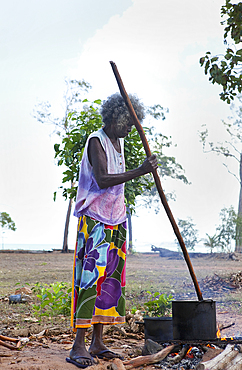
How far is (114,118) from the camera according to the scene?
2619 mm

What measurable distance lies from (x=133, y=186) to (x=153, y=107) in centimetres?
1437

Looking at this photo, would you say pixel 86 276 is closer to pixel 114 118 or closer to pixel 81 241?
pixel 81 241

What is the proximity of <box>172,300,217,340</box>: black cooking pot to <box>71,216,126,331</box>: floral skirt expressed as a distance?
41 centimetres

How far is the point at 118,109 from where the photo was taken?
260cm

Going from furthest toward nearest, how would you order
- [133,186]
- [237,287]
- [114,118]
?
[237,287] < [133,186] < [114,118]

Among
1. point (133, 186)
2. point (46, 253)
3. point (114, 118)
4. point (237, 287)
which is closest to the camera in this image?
point (114, 118)

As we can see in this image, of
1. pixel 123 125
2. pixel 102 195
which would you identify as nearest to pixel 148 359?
pixel 102 195

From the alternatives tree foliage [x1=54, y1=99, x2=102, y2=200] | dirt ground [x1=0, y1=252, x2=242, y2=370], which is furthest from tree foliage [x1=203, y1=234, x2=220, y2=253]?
tree foliage [x1=54, y1=99, x2=102, y2=200]

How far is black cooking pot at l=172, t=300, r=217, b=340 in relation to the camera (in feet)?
8.14

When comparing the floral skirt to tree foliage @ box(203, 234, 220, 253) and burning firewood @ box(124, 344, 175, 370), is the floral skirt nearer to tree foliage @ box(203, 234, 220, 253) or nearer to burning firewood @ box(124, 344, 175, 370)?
burning firewood @ box(124, 344, 175, 370)

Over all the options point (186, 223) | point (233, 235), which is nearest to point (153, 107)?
point (186, 223)

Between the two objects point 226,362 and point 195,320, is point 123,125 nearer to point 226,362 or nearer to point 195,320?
point 195,320

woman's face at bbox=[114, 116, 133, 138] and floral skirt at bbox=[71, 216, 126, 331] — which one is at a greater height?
woman's face at bbox=[114, 116, 133, 138]

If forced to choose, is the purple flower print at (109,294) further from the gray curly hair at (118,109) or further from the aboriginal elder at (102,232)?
the gray curly hair at (118,109)
